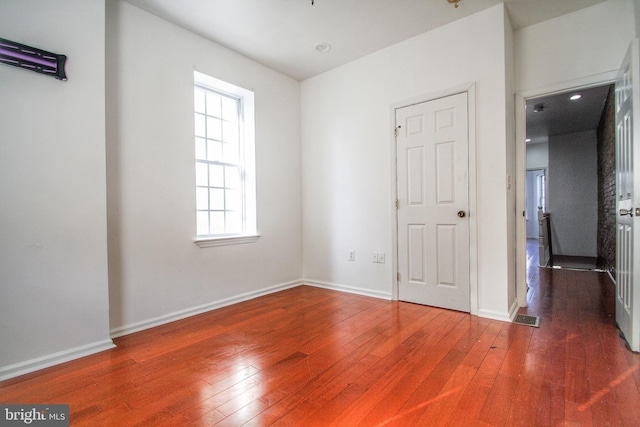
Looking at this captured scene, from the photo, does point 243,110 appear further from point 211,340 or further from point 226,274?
point 211,340

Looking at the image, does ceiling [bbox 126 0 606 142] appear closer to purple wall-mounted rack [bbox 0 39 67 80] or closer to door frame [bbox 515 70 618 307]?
door frame [bbox 515 70 618 307]

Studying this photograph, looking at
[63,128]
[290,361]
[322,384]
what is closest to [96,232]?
[63,128]

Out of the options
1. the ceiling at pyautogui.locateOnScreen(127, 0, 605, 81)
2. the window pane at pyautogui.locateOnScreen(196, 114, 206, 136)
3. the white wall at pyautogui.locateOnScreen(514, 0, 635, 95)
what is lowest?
the window pane at pyautogui.locateOnScreen(196, 114, 206, 136)

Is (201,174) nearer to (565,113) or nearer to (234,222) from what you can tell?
(234,222)

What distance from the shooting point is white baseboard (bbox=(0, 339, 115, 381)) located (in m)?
1.82

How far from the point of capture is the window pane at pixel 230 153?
3.42 m

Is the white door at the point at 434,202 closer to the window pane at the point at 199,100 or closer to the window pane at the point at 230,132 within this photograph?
the window pane at the point at 230,132

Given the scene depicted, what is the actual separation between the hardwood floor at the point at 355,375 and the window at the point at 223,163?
3.39ft

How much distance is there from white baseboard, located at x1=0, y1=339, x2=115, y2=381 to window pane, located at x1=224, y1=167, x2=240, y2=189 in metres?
1.86

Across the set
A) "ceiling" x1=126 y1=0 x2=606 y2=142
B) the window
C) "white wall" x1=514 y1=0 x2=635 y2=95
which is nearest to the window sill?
the window

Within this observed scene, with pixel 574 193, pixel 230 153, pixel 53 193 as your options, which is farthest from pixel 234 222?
pixel 574 193

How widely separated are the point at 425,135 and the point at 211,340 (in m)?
2.73

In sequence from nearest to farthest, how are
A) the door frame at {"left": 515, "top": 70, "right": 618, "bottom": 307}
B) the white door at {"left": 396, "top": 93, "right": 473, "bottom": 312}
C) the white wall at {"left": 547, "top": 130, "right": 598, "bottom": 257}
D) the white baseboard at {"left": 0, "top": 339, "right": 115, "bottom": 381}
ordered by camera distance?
the white baseboard at {"left": 0, "top": 339, "right": 115, "bottom": 381}, the white door at {"left": 396, "top": 93, "right": 473, "bottom": 312}, the door frame at {"left": 515, "top": 70, "right": 618, "bottom": 307}, the white wall at {"left": 547, "top": 130, "right": 598, "bottom": 257}

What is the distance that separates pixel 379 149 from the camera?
3414mm
